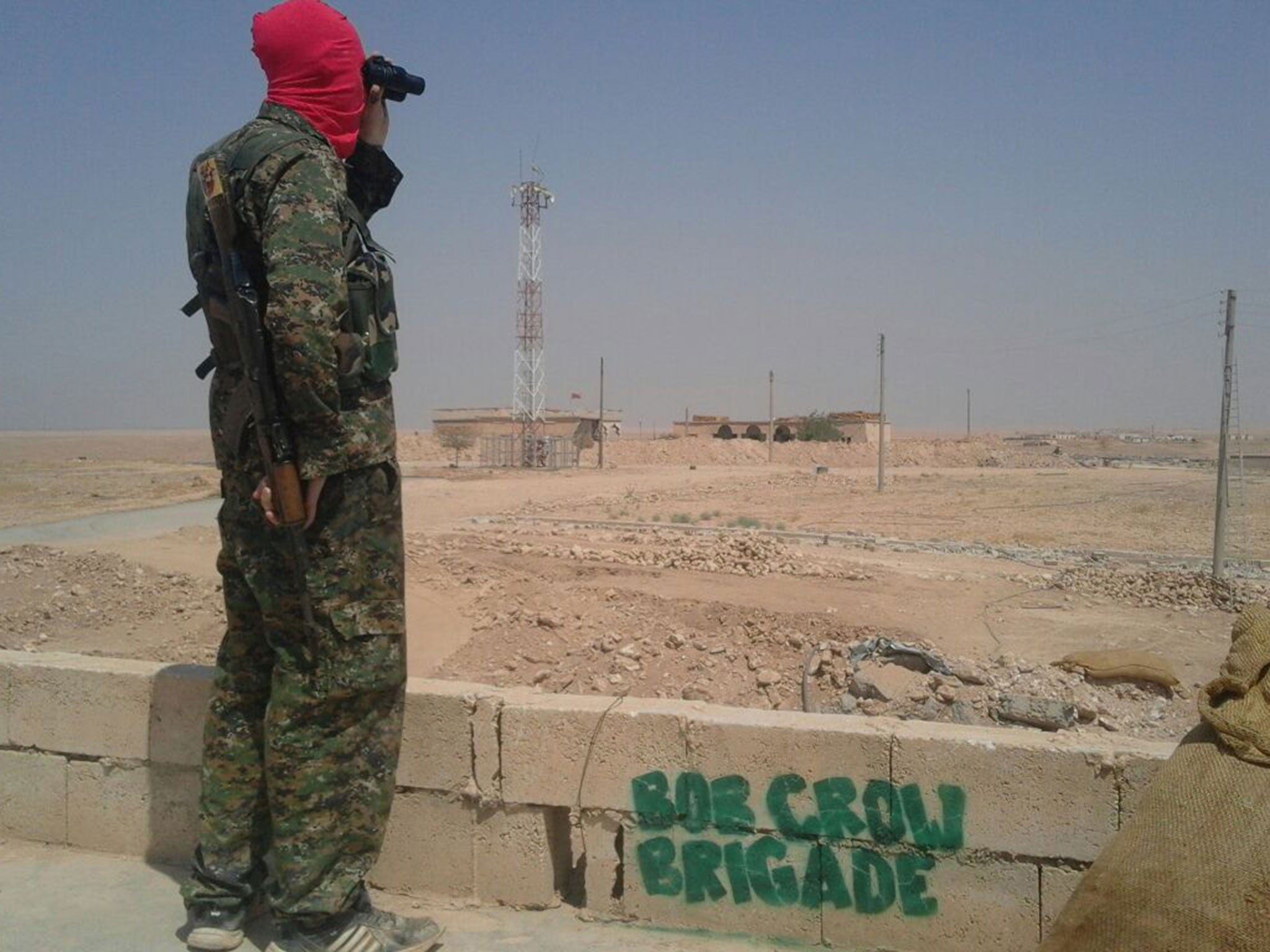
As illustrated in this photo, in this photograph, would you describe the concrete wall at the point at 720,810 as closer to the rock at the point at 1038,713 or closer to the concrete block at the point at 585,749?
the concrete block at the point at 585,749

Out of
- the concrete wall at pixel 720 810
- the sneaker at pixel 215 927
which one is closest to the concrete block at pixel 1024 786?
the concrete wall at pixel 720 810

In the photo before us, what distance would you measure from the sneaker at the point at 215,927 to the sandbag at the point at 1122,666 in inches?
291

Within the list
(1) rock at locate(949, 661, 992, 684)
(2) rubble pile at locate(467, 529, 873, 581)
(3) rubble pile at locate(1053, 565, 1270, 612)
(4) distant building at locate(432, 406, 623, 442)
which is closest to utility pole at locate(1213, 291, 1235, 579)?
(3) rubble pile at locate(1053, 565, 1270, 612)

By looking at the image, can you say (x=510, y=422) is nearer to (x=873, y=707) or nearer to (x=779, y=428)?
(x=779, y=428)

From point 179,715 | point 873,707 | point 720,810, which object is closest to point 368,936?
point 720,810

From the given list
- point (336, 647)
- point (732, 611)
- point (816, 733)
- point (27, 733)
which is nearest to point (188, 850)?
point (27, 733)

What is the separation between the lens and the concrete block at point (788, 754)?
281cm

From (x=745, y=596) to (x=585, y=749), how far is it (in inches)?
339

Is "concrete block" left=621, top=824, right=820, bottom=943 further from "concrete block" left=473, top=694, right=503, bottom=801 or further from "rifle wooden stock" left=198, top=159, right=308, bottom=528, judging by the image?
"rifle wooden stock" left=198, top=159, right=308, bottom=528

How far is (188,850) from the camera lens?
3.24 m

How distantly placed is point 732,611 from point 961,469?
137 feet

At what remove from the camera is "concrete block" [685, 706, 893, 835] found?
2.81 m

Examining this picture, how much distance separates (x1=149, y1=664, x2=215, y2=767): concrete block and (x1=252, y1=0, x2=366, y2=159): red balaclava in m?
1.75

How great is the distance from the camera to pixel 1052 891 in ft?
9.07
